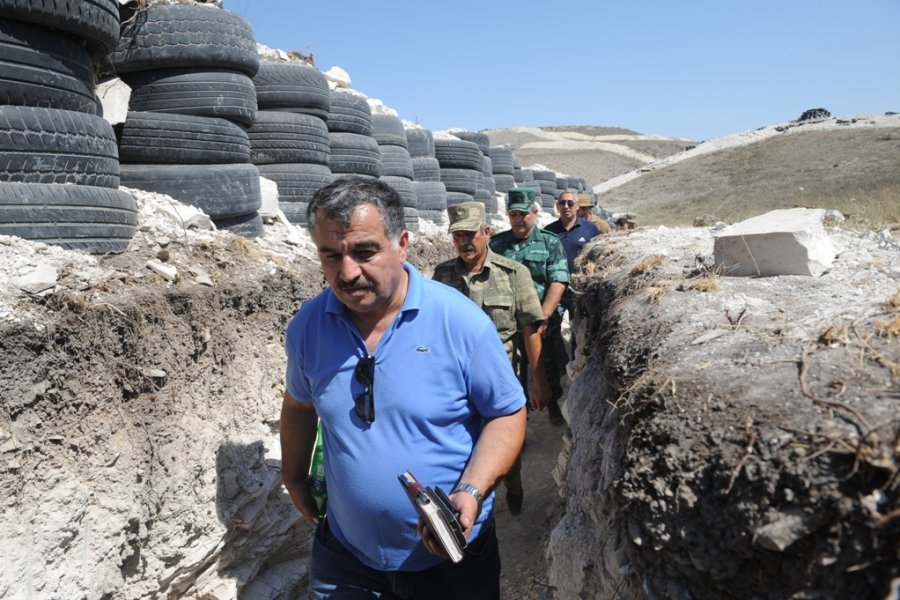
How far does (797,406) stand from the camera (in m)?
1.80

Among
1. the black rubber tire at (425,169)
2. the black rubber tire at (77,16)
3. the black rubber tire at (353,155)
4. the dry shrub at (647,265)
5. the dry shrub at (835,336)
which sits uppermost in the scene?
the black rubber tire at (77,16)

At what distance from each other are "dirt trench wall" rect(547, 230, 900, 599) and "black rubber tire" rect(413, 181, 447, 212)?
6940 millimetres

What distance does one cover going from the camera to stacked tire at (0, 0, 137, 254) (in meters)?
3.72

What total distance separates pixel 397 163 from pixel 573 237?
10.1ft

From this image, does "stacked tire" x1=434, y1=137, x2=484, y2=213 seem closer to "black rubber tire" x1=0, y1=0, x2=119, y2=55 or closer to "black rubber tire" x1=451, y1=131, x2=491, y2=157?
"black rubber tire" x1=451, y1=131, x2=491, y2=157

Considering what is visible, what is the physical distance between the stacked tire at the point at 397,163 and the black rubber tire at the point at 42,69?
4950 millimetres

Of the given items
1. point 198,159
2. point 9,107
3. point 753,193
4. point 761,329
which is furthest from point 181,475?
point 753,193

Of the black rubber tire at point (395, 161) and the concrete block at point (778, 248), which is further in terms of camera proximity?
the black rubber tire at point (395, 161)

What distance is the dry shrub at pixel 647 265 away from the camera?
4.22 meters

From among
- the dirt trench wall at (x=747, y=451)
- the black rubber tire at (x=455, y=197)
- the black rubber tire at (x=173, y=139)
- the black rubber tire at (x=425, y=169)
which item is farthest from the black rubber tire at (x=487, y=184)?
the dirt trench wall at (x=747, y=451)

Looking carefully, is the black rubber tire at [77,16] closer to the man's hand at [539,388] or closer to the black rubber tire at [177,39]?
the black rubber tire at [177,39]

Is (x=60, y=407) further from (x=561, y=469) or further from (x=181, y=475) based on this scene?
(x=561, y=469)

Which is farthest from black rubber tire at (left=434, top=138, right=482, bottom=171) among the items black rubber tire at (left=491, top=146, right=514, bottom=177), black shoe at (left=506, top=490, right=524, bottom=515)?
black shoe at (left=506, top=490, right=524, bottom=515)

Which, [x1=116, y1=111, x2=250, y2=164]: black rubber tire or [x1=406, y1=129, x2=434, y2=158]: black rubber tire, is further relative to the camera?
[x1=406, y1=129, x2=434, y2=158]: black rubber tire
